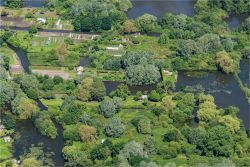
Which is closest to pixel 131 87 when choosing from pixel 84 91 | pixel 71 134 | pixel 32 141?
pixel 84 91

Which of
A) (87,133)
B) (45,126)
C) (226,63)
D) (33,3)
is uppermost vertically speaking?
(226,63)

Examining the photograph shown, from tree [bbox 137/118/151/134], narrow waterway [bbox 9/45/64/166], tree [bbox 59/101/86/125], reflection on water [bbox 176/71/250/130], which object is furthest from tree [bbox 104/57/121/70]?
tree [bbox 137/118/151/134]

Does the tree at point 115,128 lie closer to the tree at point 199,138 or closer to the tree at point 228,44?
the tree at point 199,138

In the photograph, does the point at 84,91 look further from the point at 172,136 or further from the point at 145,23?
the point at 145,23

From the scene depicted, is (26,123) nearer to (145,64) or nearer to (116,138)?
(116,138)

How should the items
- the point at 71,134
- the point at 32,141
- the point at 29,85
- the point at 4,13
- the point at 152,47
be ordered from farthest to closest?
1. the point at 4,13
2. the point at 152,47
3. the point at 29,85
4. the point at 32,141
5. the point at 71,134
